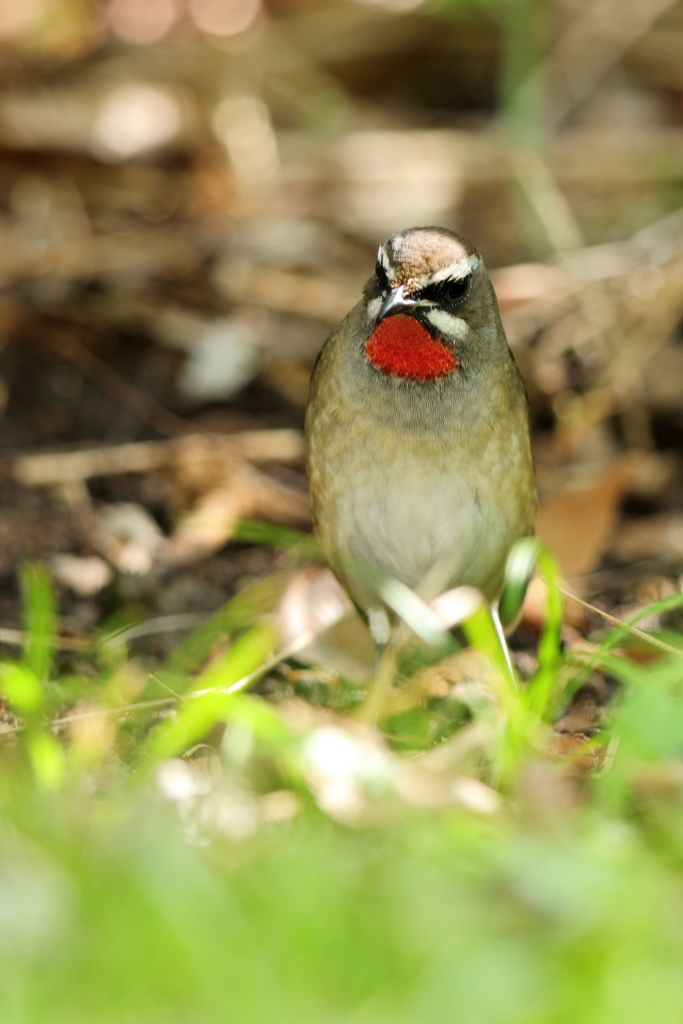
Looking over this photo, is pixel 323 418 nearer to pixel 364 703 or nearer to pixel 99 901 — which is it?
pixel 364 703

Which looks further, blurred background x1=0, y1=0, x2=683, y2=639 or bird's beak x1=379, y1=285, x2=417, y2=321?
blurred background x1=0, y1=0, x2=683, y2=639

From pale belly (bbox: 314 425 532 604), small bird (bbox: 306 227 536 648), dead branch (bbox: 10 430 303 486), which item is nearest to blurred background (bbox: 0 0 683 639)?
dead branch (bbox: 10 430 303 486)

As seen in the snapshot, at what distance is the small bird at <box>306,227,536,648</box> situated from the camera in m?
4.48

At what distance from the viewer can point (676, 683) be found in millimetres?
3797

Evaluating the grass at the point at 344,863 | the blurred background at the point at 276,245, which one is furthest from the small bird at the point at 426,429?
the grass at the point at 344,863

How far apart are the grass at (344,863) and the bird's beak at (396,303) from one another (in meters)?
1.00

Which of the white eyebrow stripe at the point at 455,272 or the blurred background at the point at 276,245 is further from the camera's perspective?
the blurred background at the point at 276,245

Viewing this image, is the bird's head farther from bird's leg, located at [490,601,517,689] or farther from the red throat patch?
bird's leg, located at [490,601,517,689]

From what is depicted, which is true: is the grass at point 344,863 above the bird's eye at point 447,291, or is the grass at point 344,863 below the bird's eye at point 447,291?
below

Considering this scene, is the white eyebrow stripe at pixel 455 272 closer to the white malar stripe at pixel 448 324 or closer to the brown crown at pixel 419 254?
the brown crown at pixel 419 254

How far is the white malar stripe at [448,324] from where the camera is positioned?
14.5 ft

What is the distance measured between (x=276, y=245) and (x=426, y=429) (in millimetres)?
3567

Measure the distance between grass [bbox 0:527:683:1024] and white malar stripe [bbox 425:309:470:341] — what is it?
40.8 inches

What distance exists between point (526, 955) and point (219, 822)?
0.95 meters
